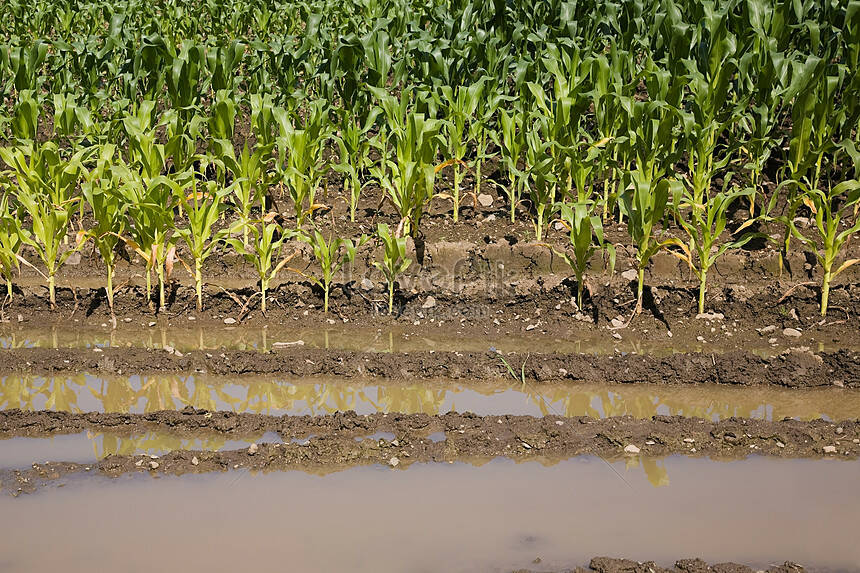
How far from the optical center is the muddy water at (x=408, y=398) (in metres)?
5.06

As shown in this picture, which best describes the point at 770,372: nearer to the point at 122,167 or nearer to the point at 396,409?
the point at 396,409

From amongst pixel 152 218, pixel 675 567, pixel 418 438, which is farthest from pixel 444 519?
pixel 152 218

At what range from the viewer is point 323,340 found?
6.04 metres

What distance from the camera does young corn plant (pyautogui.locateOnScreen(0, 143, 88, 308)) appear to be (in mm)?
6379

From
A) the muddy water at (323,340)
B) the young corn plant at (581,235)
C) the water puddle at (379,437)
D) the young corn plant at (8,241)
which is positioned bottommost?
the muddy water at (323,340)

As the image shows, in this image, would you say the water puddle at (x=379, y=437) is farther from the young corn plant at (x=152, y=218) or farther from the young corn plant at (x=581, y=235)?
the young corn plant at (x=152, y=218)

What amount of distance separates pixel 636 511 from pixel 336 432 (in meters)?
1.46

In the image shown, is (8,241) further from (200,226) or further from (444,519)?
(444,519)

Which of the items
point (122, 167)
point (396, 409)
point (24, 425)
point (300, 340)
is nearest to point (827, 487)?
point (396, 409)

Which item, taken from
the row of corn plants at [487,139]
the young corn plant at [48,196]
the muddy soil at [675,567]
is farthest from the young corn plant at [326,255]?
the muddy soil at [675,567]

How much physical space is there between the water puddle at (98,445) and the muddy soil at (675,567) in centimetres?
169

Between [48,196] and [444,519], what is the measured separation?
426cm

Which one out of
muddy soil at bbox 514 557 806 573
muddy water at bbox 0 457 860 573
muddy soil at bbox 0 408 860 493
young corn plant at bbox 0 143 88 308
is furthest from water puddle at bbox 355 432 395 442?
young corn plant at bbox 0 143 88 308

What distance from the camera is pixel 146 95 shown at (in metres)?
8.26
